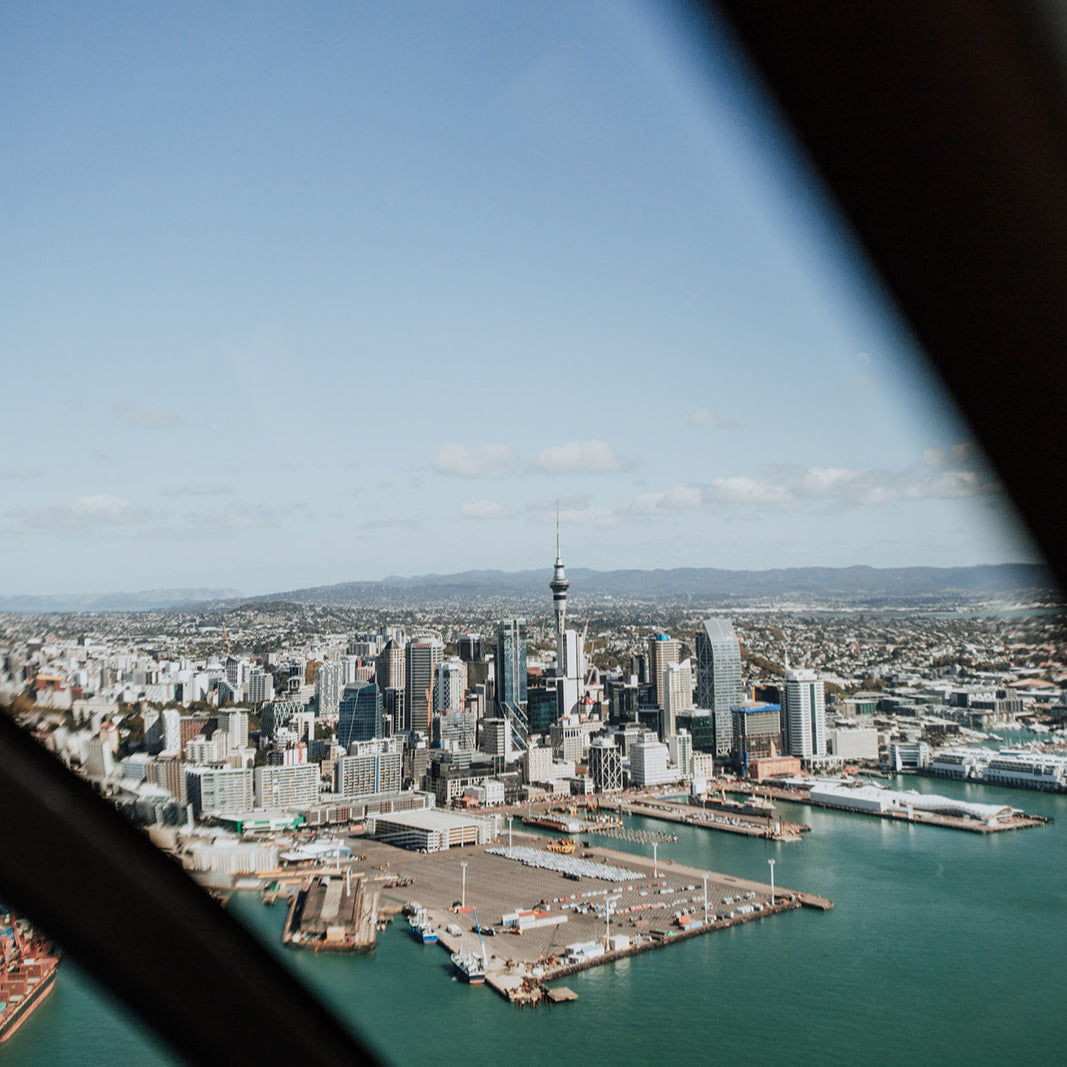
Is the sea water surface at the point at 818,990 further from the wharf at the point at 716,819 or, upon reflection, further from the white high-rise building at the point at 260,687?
the white high-rise building at the point at 260,687

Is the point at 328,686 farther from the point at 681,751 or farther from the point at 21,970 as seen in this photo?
the point at 21,970

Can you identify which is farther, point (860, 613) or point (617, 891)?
point (860, 613)

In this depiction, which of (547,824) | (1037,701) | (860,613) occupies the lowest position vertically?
(547,824)

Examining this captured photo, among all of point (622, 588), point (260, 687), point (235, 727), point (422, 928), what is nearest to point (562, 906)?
point (422, 928)

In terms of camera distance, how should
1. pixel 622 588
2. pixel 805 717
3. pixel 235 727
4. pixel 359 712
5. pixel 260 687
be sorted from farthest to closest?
pixel 622 588 < pixel 805 717 < pixel 359 712 < pixel 260 687 < pixel 235 727

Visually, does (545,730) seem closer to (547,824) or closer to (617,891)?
(547,824)

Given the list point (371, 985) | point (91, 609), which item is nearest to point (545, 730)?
point (371, 985)
